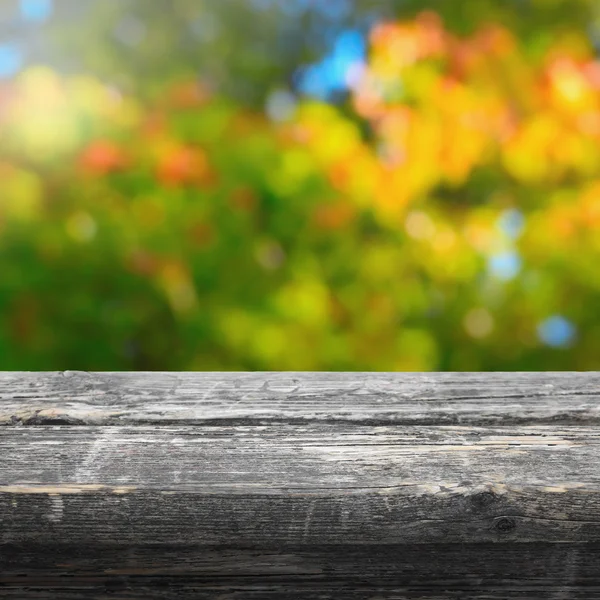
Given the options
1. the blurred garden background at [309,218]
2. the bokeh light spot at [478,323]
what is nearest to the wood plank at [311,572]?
the blurred garden background at [309,218]

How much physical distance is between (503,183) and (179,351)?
1543 millimetres

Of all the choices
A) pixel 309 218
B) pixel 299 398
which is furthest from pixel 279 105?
pixel 299 398

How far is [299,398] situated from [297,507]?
0.57ft

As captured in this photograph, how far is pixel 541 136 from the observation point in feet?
9.17

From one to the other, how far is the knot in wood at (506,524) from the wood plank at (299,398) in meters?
0.13

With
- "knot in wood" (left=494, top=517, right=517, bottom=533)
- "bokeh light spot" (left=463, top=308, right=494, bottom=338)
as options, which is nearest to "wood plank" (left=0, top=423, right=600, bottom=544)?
"knot in wood" (left=494, top=517, right=517, bottom=533)

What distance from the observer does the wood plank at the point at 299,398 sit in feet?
2.07

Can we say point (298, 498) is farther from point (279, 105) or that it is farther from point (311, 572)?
point (279, 105)

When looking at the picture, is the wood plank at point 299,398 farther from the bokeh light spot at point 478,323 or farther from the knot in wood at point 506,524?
the bokeh light spot at point 478,323

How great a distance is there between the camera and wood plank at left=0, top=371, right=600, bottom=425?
63 cm

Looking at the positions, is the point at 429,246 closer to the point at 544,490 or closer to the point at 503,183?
the point at 503,183

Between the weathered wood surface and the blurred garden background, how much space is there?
6.33ft

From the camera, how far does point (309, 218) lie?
2682 mm

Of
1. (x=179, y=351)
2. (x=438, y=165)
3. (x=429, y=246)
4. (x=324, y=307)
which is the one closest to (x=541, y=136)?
(x=438, y=165)
